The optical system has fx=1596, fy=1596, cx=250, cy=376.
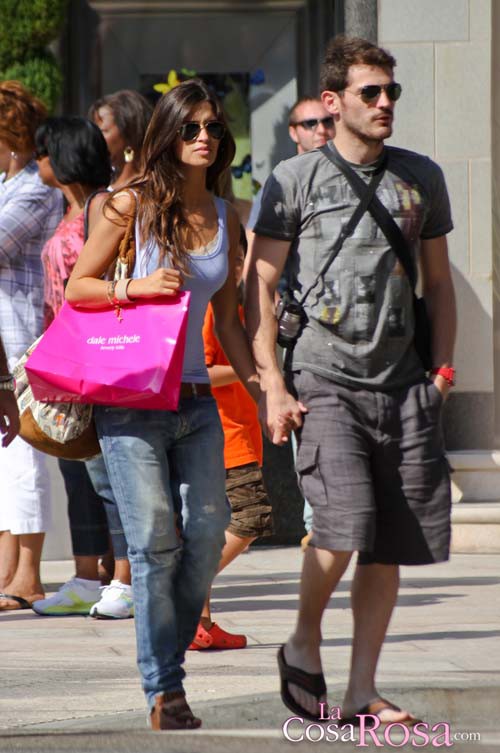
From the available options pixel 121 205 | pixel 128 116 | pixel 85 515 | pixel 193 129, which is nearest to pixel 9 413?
pixel 121 205

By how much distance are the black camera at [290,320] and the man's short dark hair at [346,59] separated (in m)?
0.67

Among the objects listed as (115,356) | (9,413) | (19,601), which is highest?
(115,356)

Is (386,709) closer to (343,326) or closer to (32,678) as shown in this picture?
(343,326)

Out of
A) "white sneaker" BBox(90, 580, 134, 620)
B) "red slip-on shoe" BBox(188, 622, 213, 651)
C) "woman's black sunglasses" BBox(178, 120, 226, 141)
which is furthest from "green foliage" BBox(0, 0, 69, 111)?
"woman's black sunglasses" BBox(178, 120, 226, 141)

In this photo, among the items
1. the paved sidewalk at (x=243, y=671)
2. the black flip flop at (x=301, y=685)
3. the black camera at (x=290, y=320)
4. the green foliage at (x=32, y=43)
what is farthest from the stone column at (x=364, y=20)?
the black flip flop at (x=301, y=685)

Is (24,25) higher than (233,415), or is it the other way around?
(24,25)

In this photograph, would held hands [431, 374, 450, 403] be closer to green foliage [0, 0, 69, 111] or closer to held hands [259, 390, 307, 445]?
held hands [259, 390, 307, 445]

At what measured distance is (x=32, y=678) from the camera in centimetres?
534

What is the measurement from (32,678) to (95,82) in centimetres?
543

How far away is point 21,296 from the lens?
704cm

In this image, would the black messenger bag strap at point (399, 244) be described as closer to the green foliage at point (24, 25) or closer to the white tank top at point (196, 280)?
the white tank top at point (196, 280)

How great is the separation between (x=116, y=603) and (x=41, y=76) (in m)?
4.01

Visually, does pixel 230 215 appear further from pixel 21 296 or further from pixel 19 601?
pixel 19 601

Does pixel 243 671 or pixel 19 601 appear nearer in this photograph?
pixel 243 671
